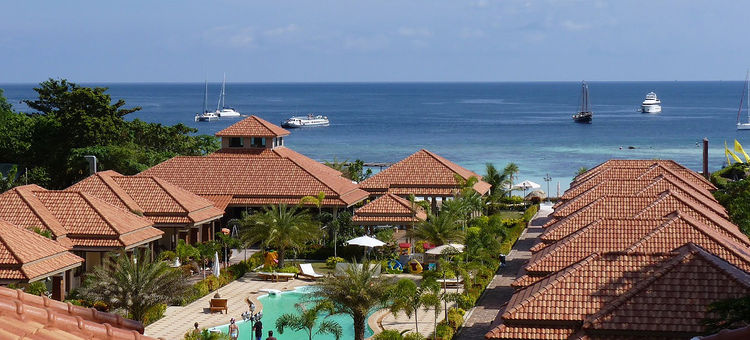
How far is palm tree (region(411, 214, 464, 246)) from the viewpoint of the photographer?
3981cm

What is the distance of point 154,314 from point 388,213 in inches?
581

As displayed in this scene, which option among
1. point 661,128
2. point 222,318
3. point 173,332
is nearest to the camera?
point 173,332

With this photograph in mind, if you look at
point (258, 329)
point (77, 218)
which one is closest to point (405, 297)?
point (258, 329)

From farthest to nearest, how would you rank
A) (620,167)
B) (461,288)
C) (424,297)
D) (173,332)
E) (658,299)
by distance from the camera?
(620,167), (461,288), (173,332), (424,297), (658,299)

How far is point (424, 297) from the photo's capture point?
27.7m

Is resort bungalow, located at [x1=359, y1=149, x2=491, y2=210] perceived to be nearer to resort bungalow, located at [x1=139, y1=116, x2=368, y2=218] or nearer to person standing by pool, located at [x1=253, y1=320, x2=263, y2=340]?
resort bungalow, located at [x1=139, y1=116, x2=368, y2=218]

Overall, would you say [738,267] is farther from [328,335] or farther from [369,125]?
[369,125]

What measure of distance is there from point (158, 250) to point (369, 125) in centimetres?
13243

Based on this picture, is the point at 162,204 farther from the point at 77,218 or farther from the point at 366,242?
the point at 366,242

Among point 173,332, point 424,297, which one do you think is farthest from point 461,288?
point 173,332

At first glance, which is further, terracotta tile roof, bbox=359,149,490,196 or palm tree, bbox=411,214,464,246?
terracotta tile roof, bbox=359,149,490,196

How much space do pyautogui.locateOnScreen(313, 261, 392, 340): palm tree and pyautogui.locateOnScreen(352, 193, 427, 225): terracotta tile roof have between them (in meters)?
15.2

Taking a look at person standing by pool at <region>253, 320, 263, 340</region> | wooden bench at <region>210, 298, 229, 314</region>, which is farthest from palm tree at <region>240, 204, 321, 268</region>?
person standing by pool at <region>253, 320, 263, 340</region>

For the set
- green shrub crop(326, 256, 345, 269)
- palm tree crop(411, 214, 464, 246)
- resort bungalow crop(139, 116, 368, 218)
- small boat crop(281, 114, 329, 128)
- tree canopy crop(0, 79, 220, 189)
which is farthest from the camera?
small boat crop(281, 114, 329, 128)
